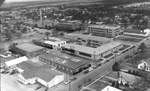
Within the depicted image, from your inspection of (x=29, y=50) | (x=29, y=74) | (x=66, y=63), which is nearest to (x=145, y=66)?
(x=66, y=63)

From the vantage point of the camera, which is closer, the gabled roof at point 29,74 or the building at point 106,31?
the gabled roof at point 29,74

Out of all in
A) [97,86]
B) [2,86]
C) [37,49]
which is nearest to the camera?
[97,86]

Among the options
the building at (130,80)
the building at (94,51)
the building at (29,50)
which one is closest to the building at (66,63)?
the building at (94,51)

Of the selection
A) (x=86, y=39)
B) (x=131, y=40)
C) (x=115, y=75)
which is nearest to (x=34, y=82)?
(x=115, y=75)

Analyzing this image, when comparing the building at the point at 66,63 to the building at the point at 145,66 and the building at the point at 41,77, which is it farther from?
the building at the point at 145,66

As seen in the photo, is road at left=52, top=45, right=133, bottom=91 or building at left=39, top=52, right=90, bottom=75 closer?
road at left=52, top=45, right=133, bottom=91

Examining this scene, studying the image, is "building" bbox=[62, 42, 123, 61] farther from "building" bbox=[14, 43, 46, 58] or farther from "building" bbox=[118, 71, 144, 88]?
"building" bbox=[118, 71, 144, 88]

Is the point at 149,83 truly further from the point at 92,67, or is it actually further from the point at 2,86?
the point at 2,86

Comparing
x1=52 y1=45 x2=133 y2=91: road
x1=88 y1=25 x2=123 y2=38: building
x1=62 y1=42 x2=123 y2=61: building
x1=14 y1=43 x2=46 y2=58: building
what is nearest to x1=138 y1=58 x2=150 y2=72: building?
x1=52 y1=45 x2=133 y2=91: road
